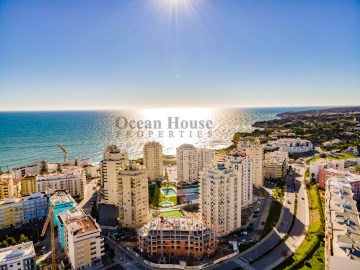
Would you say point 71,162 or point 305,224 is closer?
point 305,224

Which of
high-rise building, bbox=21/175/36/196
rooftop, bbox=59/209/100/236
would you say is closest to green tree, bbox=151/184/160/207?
rooftop, bbox=59/209/100/236

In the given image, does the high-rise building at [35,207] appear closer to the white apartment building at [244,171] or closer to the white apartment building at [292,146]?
the white apartment building at [244,171]

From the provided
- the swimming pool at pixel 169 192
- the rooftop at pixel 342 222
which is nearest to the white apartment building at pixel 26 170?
the swimming pool at pixel 169 192

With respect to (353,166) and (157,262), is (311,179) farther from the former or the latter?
(157,262)

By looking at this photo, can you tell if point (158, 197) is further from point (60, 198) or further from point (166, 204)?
point (60, 198)

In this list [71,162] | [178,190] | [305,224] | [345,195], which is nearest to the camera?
[345,195]

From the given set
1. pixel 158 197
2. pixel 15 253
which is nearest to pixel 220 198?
pixel 158 197

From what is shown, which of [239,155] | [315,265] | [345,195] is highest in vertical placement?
[239,155]

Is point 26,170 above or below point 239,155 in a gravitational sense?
below

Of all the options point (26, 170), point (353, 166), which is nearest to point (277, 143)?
point (353, 166)
